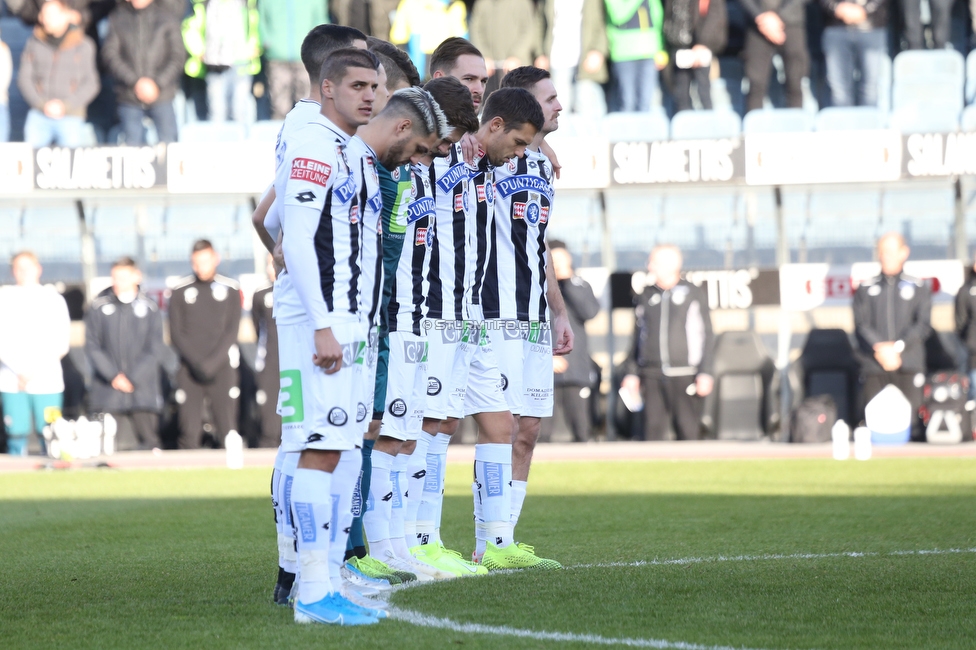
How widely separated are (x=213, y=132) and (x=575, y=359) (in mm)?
5811

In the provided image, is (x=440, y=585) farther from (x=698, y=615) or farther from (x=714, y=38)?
(x=714, y=38)

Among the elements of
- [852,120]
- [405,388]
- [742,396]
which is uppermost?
[852,120]

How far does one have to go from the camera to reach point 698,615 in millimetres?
4797

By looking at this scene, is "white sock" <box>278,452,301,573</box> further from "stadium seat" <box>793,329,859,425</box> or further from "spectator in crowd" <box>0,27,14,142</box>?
"spectator in crowd" <box>0,27,14,142</box>

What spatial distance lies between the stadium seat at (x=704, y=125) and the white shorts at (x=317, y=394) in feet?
41.3

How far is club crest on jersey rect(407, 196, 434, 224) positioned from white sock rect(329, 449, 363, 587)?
4.53 feet

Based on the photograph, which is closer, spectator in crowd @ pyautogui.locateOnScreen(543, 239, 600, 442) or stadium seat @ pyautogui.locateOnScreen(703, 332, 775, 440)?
spectator in crowd @ pyautogui.locateOnScreen(543, 239, 600, 442)

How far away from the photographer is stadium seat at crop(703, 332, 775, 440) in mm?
15508

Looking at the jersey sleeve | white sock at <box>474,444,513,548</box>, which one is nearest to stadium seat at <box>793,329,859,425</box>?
white sock at <box>474,444,513,548</box>

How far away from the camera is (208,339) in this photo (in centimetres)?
1484

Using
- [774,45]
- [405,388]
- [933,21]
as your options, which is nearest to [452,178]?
[405,388]

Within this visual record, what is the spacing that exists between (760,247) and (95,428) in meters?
8.08

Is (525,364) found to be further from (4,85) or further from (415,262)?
(4,85)

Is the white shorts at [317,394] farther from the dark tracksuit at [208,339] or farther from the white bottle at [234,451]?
the dark tracksuit at [208,339]
